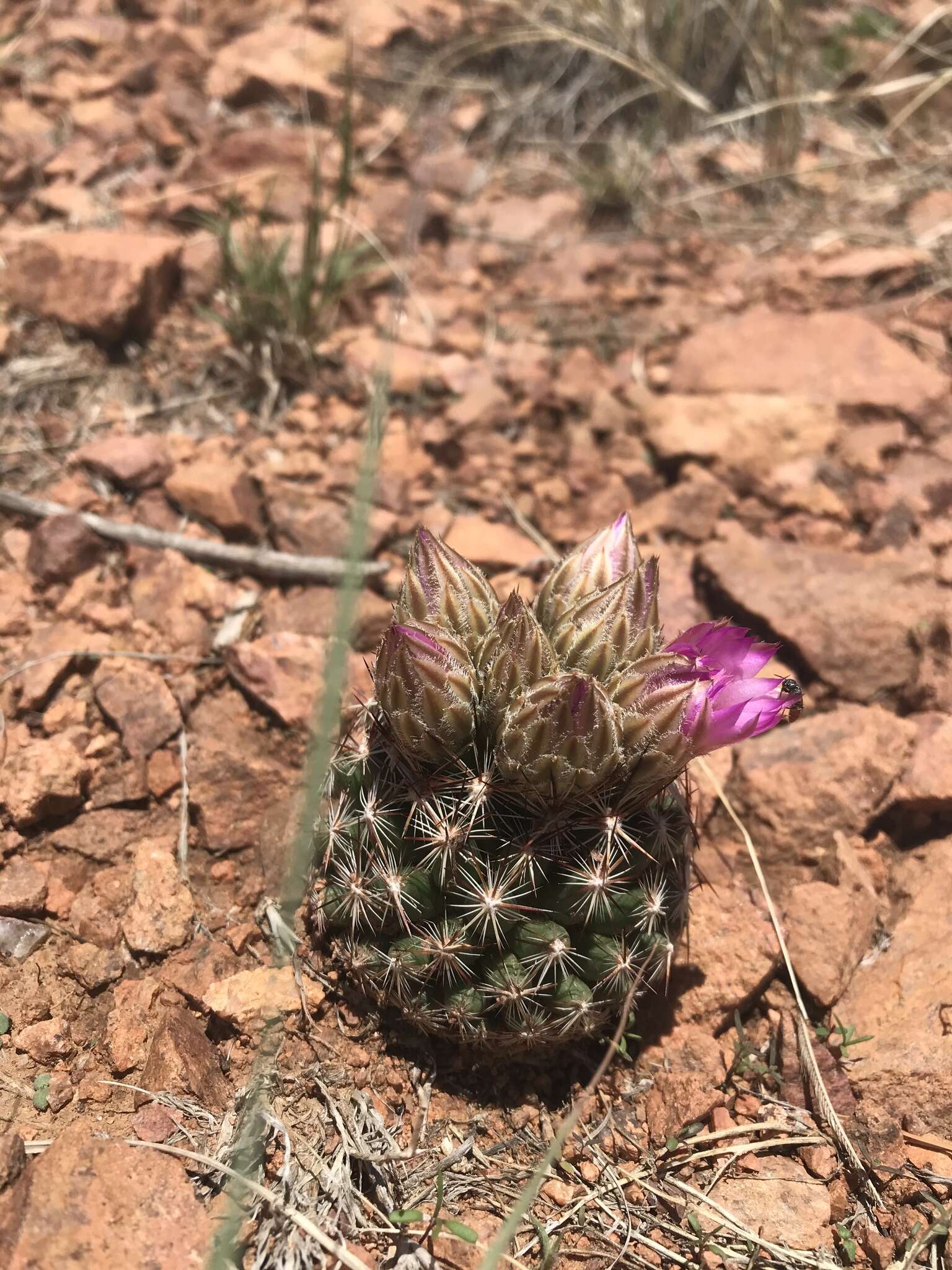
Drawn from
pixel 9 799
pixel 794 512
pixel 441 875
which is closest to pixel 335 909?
pixel 441 875

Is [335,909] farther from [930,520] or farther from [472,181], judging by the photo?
[472,181]

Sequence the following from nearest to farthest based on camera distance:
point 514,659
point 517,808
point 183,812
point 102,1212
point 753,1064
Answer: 1. point 102,1212
2. point 514,659
3. point 517,808
4. point 753,1064
5. point 183,812

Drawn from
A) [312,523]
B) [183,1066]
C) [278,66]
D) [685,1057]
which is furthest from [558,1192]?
[278,66]

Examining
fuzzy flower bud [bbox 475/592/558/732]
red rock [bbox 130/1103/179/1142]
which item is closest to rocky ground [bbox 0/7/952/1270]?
red rock [bbox 130/1103/179/1142]

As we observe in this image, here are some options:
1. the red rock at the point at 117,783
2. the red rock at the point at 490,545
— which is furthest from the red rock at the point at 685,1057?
the red rock at the point at 490,545

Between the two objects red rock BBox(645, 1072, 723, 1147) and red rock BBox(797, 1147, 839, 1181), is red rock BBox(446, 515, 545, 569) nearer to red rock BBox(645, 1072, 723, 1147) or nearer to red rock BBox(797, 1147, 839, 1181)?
red rock BBox(645, 1072, 723, 1147)

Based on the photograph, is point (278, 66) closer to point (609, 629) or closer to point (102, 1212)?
point (609, 629)
